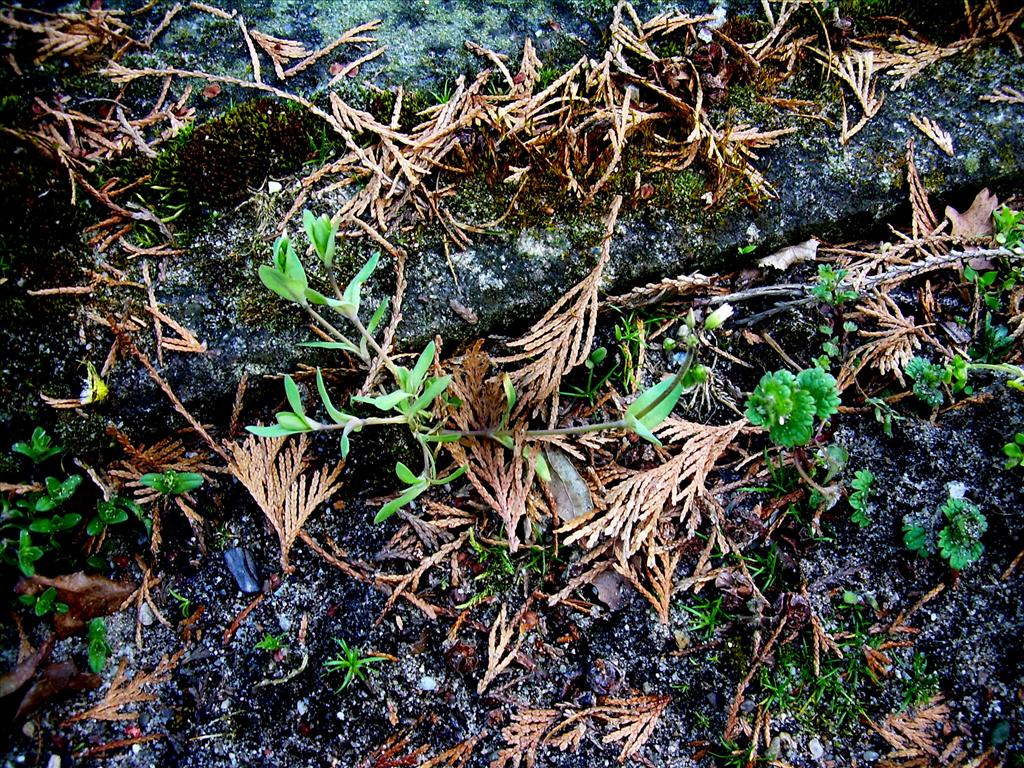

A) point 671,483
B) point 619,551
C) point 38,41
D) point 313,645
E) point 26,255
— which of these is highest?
point 38,41

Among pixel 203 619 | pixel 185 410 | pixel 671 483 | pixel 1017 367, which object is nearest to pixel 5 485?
pixel 185 410

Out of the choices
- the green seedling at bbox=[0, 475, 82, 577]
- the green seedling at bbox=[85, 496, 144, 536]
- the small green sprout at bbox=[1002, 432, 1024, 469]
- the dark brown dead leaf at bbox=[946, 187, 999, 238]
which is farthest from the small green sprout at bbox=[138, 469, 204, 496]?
the dark brown dead leaf at bbox=[946, 187, 999, 238]

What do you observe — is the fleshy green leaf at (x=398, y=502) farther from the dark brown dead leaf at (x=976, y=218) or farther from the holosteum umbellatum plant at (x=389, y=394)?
the dark brown dead leaf at (x=976, y=218)

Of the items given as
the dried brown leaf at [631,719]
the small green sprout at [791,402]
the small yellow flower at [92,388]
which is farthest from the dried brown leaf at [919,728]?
the small yellow flower at [92,388]

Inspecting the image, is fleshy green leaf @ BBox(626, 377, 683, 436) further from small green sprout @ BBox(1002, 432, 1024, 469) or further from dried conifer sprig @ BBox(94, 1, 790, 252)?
small green sprout @ BBox(1002, 432, 1024, 469)

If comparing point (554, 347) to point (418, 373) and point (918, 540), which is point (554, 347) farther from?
point (918, 540)

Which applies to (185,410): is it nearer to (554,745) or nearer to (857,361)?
(554,745)
